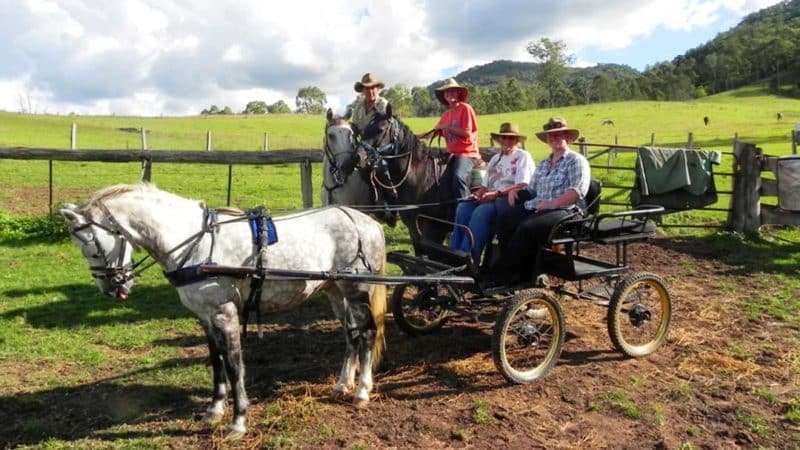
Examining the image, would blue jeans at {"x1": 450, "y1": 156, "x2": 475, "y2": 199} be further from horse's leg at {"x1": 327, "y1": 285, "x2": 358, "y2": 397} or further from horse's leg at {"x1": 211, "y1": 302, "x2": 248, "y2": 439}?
horse's leg at {"x1": 211, "y1": 302, "x2": 248, "y2": 439}

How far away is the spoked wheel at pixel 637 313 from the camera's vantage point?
5.29 meters

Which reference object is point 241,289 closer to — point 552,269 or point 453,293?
point 453,293

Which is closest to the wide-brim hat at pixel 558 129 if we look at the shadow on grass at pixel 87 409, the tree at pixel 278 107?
the shadow on grass at pixel 87 409

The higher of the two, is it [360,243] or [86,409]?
[360,243]

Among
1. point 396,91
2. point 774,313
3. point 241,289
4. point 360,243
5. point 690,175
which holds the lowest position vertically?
point 774,313

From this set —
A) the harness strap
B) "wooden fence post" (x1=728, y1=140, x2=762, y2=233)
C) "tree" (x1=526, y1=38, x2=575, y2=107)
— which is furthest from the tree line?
the harness strap

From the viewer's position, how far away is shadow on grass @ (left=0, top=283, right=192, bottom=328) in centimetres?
667

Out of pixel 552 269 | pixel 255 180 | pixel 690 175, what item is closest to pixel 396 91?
pixel 255 180

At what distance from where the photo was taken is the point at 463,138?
671 cm

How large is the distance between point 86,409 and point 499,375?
11.4 ft

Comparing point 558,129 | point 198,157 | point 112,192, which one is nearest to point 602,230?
point 558,129

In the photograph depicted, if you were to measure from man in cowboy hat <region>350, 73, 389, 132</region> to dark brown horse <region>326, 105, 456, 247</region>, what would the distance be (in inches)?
11.7

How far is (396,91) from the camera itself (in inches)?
3273

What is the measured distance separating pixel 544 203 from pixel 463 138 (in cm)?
175
